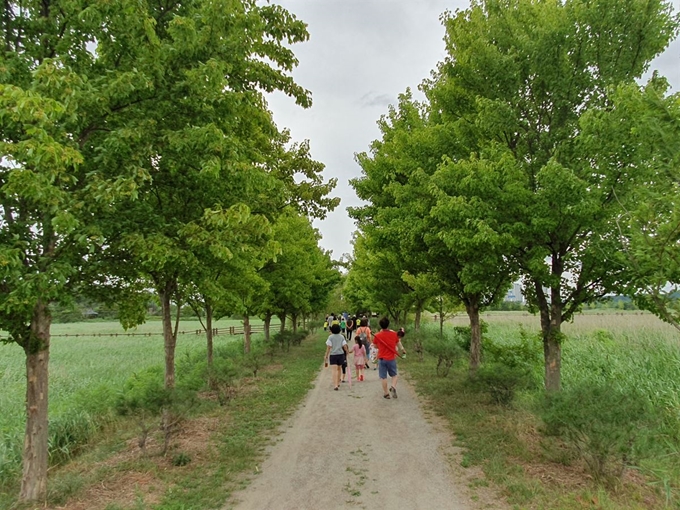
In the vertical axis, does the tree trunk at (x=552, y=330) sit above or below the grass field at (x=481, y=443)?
above

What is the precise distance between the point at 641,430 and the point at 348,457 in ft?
11.9

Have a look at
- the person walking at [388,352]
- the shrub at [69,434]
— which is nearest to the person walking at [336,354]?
the person walking at [388,352]

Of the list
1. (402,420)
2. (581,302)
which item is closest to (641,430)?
(581,302)

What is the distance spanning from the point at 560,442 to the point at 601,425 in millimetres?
1080

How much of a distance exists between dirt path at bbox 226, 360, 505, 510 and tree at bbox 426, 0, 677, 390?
2.81m

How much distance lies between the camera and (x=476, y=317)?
11000 mm

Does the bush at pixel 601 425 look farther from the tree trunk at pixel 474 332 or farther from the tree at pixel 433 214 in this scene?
the tree trunk at pixel 474 332

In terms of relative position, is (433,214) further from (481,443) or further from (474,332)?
(474,332)

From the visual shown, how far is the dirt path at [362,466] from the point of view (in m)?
4.53

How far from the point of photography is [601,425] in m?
4.73

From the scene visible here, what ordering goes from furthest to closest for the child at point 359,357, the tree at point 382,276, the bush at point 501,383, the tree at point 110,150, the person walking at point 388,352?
the tree at point 382,276, the child at point 359,357, the person walking at point 388,352, the bush at point 501,383, the tree at point 110,150

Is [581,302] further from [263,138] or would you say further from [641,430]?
[263,138]

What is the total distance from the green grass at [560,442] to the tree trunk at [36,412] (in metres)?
4.94

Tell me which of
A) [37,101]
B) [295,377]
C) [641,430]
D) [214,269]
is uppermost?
[37,101]
